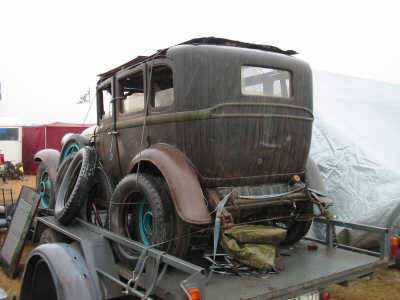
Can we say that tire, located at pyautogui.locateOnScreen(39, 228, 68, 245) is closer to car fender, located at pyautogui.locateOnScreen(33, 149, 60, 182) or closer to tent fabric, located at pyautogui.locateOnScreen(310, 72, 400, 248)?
car fender, located at pyautogui.locateOnScreen(33, 149, 60, 182)

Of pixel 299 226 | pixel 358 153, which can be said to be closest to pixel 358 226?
pixel 299 226

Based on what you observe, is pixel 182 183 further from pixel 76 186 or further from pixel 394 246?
pixel 394 246

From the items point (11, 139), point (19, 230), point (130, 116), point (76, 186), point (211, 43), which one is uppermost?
point (211, 43)

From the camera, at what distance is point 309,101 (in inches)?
130

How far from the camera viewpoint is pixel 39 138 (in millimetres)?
16578

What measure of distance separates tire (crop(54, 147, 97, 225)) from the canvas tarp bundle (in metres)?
1.60

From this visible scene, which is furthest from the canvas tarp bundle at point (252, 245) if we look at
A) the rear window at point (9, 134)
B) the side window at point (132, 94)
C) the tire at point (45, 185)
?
the rear window at point (9, 134)

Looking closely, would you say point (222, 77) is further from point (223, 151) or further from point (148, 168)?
point (148, 168)

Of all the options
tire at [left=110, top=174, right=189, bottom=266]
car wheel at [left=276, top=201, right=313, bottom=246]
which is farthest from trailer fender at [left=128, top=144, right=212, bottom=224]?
car wheel at [left=276, top=201, right=313, bottom=246]

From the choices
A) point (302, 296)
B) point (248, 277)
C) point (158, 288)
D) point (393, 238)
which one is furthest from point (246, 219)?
point (393, 238)

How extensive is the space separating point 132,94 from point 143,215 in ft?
4.20

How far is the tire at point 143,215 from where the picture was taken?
2.72m

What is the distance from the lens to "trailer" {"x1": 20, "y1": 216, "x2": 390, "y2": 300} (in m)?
2.28

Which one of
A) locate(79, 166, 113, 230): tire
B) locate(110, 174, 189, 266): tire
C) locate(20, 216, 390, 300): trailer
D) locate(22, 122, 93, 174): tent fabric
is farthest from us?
locate(22, 122, 93, 174): tent fabric
